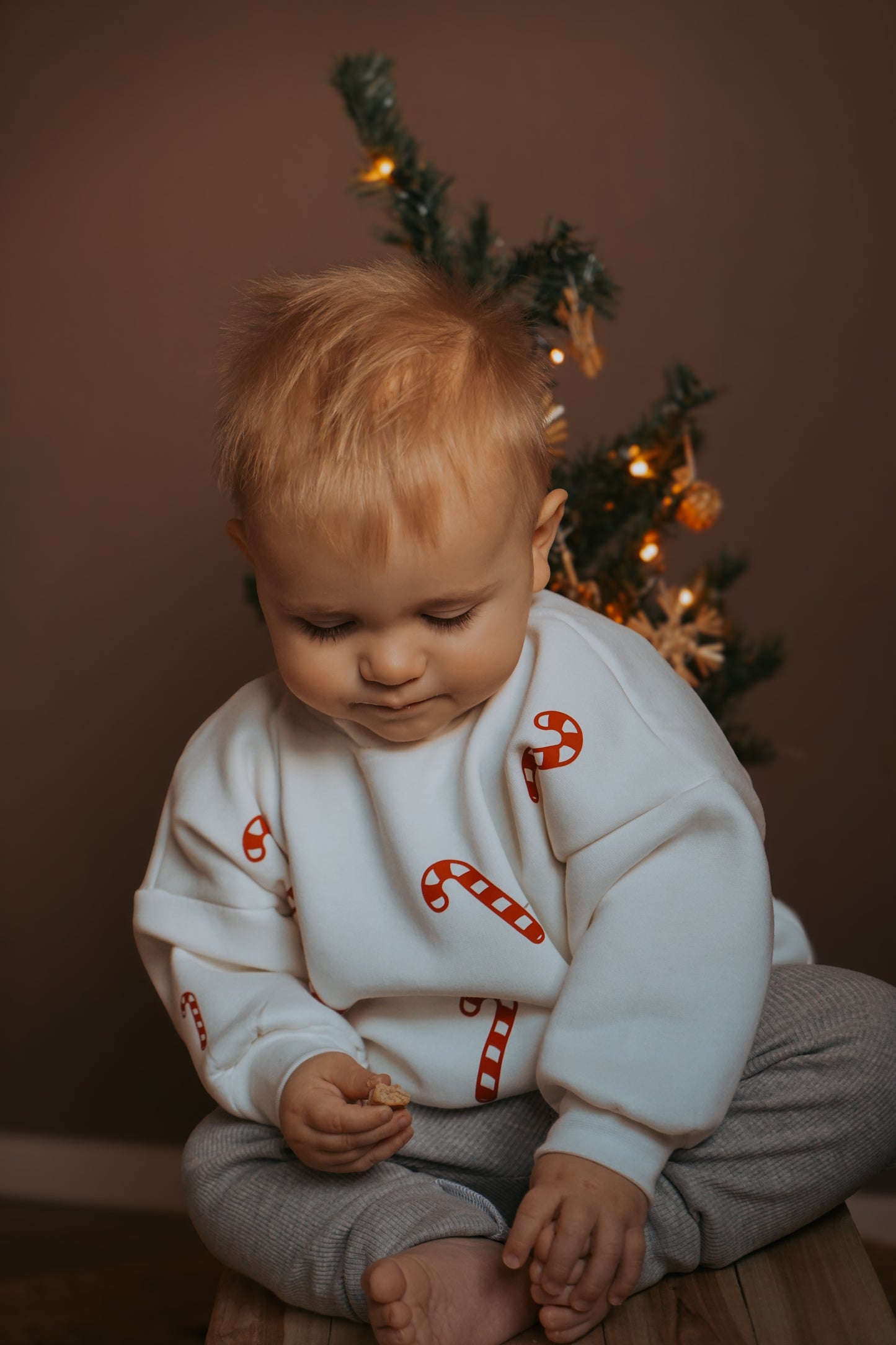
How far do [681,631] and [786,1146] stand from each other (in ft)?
1.76

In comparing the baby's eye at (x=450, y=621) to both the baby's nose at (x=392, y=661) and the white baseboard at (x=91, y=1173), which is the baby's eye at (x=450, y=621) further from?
the white baseboard at (x=91, y=1173)

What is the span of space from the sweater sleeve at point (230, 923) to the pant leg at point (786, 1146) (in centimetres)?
25

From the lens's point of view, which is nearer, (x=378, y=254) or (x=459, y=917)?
(x=459, y=917)

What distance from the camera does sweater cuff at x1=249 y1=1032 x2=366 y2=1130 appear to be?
0.85m

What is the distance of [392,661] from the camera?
0.81 meters

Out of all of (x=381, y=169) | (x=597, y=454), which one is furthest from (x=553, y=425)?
(x=381, y=169)

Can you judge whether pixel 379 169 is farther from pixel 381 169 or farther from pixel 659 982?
pixel 659 982

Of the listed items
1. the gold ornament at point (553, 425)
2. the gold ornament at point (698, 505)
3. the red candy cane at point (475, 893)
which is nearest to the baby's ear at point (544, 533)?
the gold ornament at point (553, 425)

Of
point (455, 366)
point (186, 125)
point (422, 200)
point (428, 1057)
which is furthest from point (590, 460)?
point (186, 125)

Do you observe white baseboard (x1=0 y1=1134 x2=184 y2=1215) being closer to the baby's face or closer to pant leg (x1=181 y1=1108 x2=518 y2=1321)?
pant leg (x1=181 y1=1108 x2=518 y2=1321)

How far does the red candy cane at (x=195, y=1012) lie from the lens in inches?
36.1

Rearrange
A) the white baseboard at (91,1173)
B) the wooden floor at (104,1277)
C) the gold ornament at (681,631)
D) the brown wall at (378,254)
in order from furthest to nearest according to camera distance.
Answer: the white baseboard at (91,1173), the brown wall at (378,254), the wooden floor at (104,1277), the gold ornament at (681,631)

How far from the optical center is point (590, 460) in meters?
1.24

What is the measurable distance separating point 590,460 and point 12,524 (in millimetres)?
923
